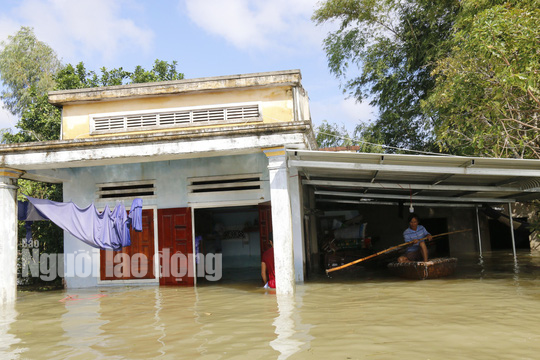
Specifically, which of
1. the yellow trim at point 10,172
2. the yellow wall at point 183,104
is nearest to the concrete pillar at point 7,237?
the yellow trim at point 10,172

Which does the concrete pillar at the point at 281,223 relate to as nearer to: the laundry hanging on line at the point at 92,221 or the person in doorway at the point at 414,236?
the laundry hanging on line at the point at 92,221

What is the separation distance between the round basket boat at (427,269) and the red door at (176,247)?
493cm

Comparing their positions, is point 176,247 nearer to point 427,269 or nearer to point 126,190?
point 126,190

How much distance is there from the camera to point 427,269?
10.1 meters

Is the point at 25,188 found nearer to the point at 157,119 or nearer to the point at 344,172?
the point at 157,119

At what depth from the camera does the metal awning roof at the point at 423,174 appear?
834cm

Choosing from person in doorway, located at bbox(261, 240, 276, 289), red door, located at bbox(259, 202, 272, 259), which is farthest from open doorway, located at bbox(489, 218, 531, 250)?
person in doorway, located at bbox(261, 240, 276, 289)

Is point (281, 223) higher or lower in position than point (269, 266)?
higher

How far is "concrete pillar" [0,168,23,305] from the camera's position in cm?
914

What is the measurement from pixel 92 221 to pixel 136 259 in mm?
2298

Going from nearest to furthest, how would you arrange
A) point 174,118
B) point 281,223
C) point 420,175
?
point 281,223 → point 420,175 → point 174,118

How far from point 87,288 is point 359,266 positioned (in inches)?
303

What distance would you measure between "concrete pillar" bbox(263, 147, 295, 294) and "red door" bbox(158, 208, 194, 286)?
3263mm

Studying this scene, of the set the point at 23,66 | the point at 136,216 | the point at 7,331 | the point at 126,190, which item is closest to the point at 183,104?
the point at 126,190
